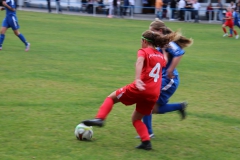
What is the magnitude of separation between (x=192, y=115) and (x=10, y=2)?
26.1ft

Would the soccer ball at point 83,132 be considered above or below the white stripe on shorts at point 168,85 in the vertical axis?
below

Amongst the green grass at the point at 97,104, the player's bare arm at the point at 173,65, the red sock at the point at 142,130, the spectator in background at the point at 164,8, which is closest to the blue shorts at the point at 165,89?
the player's bare arm at the point at 173,65

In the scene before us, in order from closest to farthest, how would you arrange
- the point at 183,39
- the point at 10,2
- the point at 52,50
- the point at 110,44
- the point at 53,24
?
the point at 183,39 → the point at 10,2 → the point at 52,50 → the point at 110,44 → the point at 53,24

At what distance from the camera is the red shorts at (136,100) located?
536 centimetres

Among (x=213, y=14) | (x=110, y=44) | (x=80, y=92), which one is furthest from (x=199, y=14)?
(x=80, y=92)

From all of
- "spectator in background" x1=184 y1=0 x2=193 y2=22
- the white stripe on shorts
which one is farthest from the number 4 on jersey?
"spectator in background" x1=184 y1=0 x2=193 y2=22

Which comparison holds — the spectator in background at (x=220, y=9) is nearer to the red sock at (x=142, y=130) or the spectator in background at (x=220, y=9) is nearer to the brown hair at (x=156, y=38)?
the brown hair at (x=156, y=38)

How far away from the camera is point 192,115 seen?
7488mm

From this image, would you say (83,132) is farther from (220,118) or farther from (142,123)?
(220,118)

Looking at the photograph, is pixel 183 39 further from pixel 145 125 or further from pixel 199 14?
pixel 199 14

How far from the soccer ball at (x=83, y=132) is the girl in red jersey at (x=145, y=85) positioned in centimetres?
31

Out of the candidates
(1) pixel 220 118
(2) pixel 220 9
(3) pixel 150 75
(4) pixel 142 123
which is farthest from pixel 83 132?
(2) pixel 220 9

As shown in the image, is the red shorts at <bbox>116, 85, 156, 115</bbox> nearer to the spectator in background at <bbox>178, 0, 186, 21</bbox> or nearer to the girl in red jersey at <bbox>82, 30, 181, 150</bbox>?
the girl in red jersey at <bbox>82, 30, 181, 150</bbox>

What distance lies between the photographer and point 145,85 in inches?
208
